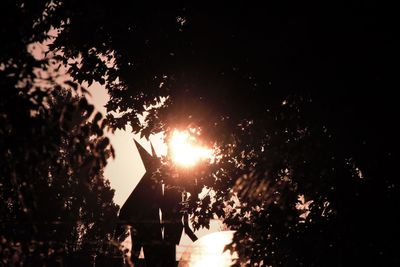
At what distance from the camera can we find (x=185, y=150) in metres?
8.01

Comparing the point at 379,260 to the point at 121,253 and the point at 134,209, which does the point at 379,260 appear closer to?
the point at 121,253

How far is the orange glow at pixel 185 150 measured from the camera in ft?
25.2

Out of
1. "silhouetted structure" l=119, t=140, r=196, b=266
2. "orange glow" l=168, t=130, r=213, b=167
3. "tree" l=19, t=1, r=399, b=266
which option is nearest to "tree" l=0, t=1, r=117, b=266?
"tree" l=19, t=1, r=399, b=266

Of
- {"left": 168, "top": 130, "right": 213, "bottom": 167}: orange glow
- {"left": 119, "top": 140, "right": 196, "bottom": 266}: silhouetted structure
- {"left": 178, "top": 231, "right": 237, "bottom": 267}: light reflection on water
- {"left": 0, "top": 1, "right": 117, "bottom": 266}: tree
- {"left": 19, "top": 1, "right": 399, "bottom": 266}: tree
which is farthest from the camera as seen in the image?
{"left": 119, "top": 140, "right": 196, "bottom": 266}: silhouetted structure

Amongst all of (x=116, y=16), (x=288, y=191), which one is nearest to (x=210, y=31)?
(x=116, y=16)

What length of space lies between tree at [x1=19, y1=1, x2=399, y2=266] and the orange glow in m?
0.67

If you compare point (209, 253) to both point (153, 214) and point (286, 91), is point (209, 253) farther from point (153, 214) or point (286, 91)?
point (286, 91)

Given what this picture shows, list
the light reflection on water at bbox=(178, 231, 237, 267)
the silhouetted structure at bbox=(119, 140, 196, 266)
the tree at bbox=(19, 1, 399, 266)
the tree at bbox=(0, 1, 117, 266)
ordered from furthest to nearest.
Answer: the silhouetted structure at bbox=(119, 140, 196, 266) < the light reflection on water at bbox=(178, 231, 237, 267) < the tree at bbox=(19, 1, 399, 266) < the tree at bbox=(0, 1, 117, 266)

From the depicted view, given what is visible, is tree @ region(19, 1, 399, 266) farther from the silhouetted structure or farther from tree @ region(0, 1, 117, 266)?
the silhouetted structure

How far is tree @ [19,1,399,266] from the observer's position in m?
5.00

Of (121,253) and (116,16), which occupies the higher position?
(116,16)

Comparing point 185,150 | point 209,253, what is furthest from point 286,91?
point 209,253

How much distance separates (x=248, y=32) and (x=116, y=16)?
7.24ft

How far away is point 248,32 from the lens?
18.0ft
